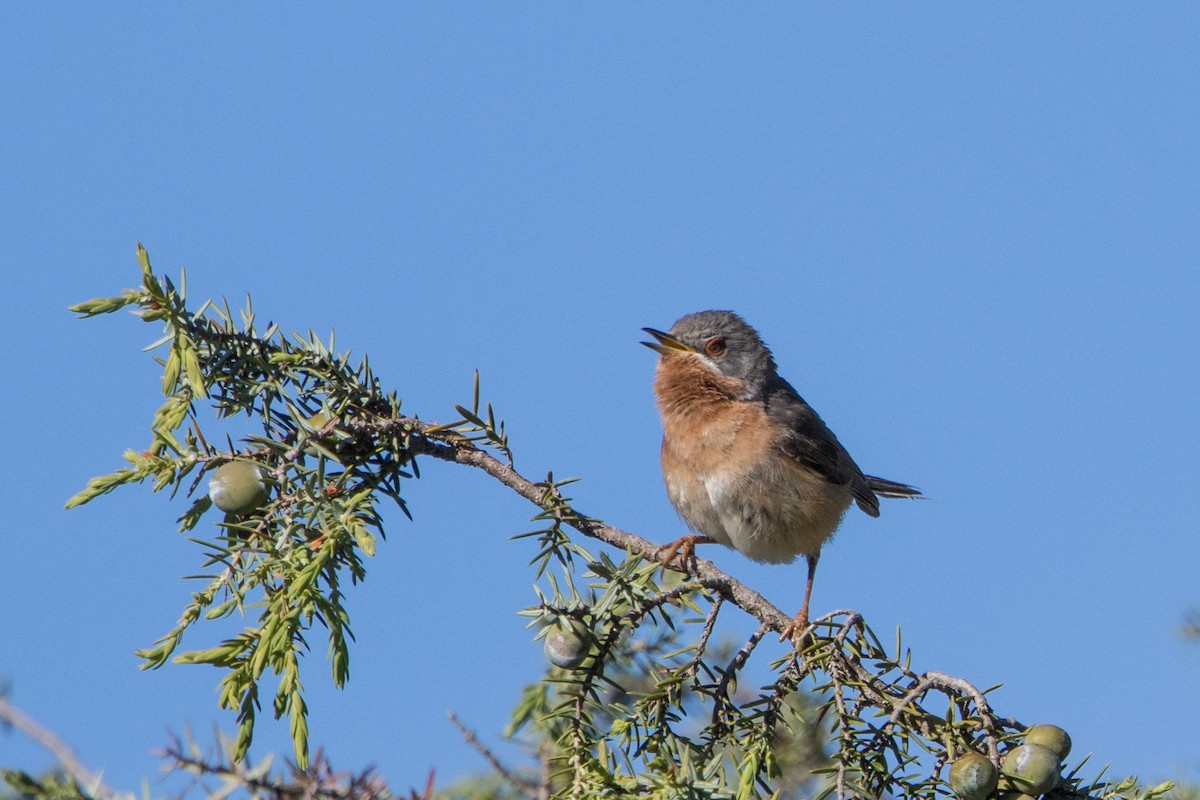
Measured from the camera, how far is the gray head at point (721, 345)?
6.85m

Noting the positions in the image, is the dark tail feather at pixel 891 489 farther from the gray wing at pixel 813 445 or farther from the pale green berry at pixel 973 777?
the pale green berry at pixel 973 777

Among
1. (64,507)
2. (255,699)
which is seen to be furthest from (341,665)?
(64,507)

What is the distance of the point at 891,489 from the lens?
825 centimetres

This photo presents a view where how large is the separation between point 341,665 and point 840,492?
4.34m

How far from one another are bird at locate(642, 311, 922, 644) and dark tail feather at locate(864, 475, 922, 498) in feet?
3.52

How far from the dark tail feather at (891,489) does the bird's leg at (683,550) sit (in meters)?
2.22

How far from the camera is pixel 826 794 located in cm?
313

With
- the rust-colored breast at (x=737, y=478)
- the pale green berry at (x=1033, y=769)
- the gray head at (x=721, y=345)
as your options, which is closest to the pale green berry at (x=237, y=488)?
the pale green berry at (x=1033, y=769)

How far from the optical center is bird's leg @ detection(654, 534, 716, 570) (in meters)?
4.21

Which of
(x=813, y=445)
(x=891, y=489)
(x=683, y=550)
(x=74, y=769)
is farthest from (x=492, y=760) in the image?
(x=891, y=489)

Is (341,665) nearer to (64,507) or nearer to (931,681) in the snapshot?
(64,507)

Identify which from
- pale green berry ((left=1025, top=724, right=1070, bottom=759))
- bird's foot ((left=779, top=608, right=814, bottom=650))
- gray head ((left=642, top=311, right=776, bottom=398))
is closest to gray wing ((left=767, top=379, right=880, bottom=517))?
gray head ((left=642, top=311, right=776, bottom=398))

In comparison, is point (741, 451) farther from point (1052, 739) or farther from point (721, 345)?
point (1052, 739)

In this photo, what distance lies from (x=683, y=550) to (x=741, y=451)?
2.53ft
